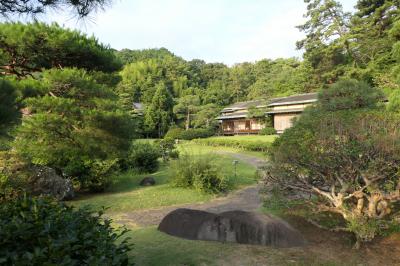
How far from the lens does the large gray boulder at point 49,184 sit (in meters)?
7.05

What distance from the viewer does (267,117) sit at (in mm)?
29766

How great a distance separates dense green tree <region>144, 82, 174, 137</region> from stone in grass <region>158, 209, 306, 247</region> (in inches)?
1149

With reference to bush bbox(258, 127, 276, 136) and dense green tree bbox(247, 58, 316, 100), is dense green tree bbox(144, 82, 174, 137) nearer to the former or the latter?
dense green tree bbox(247, 58, 316, 100)

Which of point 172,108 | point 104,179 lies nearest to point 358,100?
point 104,179

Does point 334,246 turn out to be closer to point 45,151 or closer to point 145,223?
point 145,223

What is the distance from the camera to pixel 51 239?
6.41 ft

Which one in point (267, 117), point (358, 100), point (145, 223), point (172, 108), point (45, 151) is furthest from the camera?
point (172, 108)

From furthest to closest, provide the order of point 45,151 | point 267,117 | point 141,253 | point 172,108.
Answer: point 172,108 < point 267,117 < point 45,151 < point 141,253

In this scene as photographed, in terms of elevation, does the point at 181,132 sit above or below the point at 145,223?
above

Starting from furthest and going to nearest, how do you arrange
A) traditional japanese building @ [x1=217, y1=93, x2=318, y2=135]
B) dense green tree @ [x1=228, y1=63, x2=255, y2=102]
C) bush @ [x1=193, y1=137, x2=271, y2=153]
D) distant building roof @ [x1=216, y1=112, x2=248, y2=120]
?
dense green tree @ [x1=228, y1=63, x2=255, y2=102]
distant building roof @ [x1=216, y1=112, x2=248, y2=120]
traditional japanese building @ [x1=217, y1=93, x2=318, y2=135]
bush @ [x1=193, y1=137, x2=271, y2=153]

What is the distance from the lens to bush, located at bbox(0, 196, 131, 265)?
1841 millimetres

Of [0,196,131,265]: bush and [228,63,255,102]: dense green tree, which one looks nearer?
[0,196,131,265]: bush

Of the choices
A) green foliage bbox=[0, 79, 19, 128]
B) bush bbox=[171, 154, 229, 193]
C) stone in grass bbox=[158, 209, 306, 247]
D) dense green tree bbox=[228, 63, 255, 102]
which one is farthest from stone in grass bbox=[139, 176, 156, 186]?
dense green tree bbox=[228, 63, 255, 102]

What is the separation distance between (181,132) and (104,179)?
69.5 ft
